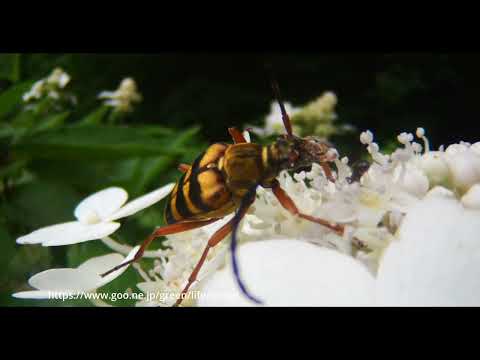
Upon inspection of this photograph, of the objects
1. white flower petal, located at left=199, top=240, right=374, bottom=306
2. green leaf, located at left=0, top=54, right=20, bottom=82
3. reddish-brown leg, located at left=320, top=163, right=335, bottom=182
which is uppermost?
green leaf, located at left=0, top=54, right=20, bottom=82

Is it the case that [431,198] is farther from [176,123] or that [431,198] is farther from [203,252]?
[176,123]

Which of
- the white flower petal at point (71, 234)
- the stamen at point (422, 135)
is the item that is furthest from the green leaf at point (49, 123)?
the stamen at point (422, 135)

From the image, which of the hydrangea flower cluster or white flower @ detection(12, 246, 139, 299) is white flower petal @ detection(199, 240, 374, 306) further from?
white flower @ detection(12, 246, 139, 299)

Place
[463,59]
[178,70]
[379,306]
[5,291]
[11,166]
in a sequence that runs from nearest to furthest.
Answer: [379,306] < [5,291] < [11,166] < [463,59] < [178,70]

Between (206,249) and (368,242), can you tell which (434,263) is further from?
(206,249)

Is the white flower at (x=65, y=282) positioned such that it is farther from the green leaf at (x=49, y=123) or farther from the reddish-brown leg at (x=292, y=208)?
the green leaf at (x=49, y=123)

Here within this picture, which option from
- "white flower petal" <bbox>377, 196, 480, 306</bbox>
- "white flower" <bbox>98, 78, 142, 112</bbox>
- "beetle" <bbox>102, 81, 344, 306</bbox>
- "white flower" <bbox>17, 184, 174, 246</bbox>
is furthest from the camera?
"white flower" <bbox>98, 78, 142, 112</bbox>

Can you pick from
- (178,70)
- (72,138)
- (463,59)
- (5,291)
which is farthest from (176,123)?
(5,291)

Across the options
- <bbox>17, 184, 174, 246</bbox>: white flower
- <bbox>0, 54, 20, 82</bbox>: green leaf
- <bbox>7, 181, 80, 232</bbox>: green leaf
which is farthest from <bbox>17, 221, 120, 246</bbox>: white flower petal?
<bbox>0, 54, 20, 82</bbox>: green leaf
